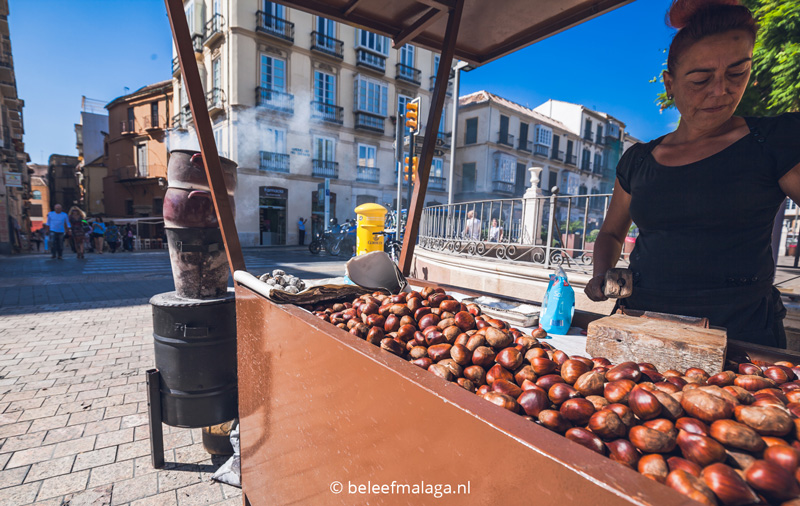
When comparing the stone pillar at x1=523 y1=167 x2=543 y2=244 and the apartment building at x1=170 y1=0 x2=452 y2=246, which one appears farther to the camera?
the apartment building at x1=170 y1=0 x2=452 y2=246

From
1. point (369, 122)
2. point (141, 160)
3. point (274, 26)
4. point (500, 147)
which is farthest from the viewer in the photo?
point (500, 147)

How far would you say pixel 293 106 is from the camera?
70.2 ft

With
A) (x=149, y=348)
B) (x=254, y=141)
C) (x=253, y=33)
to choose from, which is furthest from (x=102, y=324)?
(x=253, y=33)

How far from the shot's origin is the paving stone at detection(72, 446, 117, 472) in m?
2.36

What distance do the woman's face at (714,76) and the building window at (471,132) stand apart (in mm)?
30760

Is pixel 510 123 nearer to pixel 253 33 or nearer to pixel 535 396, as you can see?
pixel 253 33

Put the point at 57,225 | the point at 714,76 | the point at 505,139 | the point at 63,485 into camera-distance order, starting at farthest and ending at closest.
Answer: the point at 505,139
the point at 57,225
the point at 63,485
the point at 714,76

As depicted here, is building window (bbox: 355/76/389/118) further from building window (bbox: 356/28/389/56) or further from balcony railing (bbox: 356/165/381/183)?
balcony railing (bbox: 356/165/381/183)

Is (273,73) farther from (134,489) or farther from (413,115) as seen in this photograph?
(134,489)

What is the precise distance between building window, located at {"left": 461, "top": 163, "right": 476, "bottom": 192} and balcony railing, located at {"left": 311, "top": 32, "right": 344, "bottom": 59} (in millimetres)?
13603

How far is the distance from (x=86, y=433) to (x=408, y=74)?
2661 centimetres

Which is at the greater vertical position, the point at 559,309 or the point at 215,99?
the point at 215,99

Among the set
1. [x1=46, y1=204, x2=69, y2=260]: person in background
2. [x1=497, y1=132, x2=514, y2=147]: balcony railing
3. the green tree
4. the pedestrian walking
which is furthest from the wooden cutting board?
[x1=497, y1=132, x2=514, y2=147]: balcony railing

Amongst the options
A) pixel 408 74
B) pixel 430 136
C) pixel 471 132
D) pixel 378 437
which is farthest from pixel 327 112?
pixel 378 437
